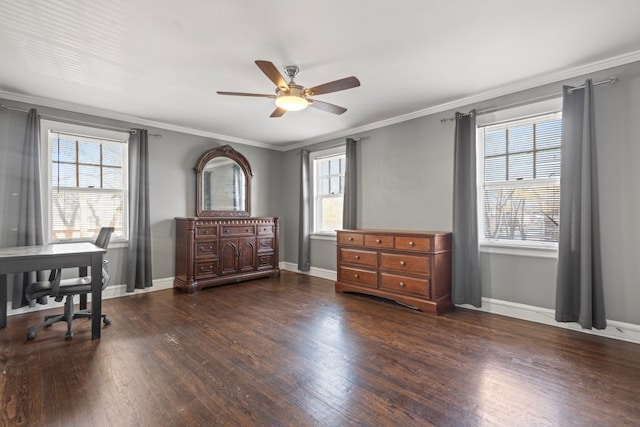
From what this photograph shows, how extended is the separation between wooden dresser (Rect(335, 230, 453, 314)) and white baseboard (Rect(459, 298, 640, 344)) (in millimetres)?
461

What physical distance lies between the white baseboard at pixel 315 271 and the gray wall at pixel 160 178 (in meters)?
1.24

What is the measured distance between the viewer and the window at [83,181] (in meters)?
3.97

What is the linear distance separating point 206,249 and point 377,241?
2.63 meters

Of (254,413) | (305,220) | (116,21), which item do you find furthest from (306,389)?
(305,220)

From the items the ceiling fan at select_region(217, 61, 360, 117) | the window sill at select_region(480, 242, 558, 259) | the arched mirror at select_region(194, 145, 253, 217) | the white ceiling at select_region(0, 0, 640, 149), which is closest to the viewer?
the white ceiling at select_region(0, 0, 640, 149)

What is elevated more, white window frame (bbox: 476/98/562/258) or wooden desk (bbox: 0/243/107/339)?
white window frame (bbox: 476/98/562/258)

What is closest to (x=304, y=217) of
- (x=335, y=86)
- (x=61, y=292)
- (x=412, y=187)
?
(x=412, y=187)

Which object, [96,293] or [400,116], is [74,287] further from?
[400,116]

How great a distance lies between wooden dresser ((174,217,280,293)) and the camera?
4664 mm

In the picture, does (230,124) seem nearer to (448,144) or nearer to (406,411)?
(448,144)

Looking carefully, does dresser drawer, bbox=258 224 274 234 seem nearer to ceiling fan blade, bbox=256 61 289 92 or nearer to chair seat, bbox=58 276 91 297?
chair seat, bbox=58 276 91 297

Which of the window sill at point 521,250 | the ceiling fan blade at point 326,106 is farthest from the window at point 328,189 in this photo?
the window sill at point 521,250

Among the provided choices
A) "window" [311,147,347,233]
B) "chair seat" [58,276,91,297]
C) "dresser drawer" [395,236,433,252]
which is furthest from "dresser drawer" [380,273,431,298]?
"chair seat" [58,276,91,297]

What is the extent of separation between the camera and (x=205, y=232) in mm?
4816
